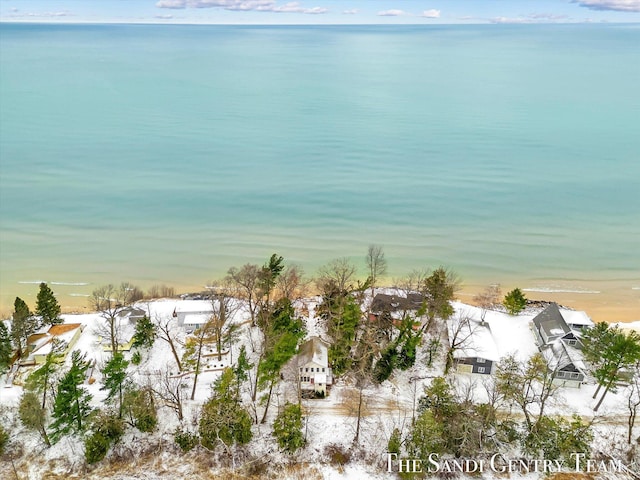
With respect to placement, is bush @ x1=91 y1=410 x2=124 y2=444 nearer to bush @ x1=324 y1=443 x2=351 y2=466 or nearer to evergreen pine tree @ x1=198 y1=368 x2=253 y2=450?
evergreen pine tree @ x1=198 y1=368 x2=253 y2=450

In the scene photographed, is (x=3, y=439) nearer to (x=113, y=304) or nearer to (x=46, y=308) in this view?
(x=46, y=308)

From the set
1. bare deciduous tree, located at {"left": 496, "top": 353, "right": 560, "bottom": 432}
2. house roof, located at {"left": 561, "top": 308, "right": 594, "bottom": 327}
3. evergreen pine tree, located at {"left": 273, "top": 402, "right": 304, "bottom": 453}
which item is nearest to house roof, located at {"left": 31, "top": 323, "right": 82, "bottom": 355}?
evergreen pine tree, located at {"left": 273, "top": 402, "right": 304, "bottom": 453}

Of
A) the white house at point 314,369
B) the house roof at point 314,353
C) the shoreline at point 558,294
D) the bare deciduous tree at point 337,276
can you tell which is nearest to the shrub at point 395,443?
the white house at point 314,369

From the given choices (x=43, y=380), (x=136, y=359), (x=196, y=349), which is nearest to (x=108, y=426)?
(x=43, y=380)

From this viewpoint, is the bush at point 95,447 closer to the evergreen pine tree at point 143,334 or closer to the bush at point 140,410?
the bush at point 140,410

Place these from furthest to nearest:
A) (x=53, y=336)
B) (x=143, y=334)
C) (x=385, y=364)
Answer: (x=53, y=336), (x=143, y=334), (x=385, y=364)

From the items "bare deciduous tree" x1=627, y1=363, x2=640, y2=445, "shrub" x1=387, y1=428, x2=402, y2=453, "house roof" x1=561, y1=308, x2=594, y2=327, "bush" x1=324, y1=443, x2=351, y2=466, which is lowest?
"bush" x1=324, y1=443, x2=351, y2=466

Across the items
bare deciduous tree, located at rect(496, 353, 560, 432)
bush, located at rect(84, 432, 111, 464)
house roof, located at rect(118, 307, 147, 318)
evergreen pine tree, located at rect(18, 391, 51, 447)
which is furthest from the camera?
house roof, located at rect(118, 307, 147, 318)

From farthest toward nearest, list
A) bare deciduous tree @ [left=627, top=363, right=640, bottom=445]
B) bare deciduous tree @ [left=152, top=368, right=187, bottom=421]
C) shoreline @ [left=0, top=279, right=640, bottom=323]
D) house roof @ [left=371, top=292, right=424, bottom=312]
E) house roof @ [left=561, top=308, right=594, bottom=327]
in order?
shoreline @ [left=0, top=279, right=640, bottom=323] < house roof @ [left=371, top=292, right=424, bottom=312] < house roof @ [left=561, top=308, right=594, bottom=327] < bare deciduous tree @ [left=152, top=368, right=187, bottom=421] < bare deciduous tree @ [left=627, top=363, right=640, bottom=445]

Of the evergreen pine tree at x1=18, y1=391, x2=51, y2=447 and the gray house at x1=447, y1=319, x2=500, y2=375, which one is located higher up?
the gray house at x1=447, y1=319, x2=500, y2=375
